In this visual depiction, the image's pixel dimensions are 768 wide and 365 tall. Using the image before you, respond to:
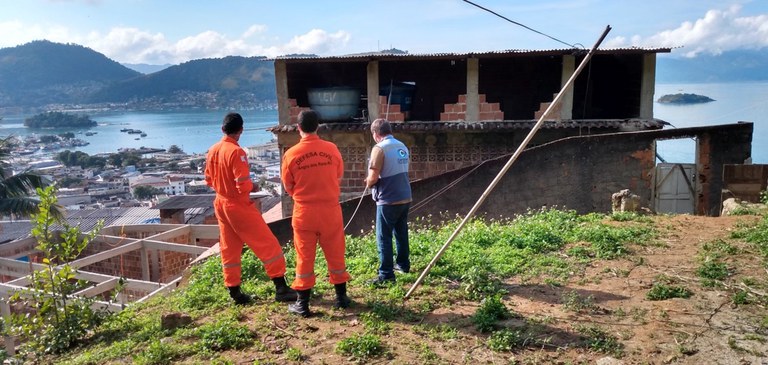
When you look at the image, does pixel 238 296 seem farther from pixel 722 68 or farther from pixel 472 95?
pixel 722 68

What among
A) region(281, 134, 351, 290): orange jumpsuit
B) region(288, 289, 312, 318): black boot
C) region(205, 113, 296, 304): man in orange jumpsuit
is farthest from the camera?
region(205, 113, 296, 304): man in orange jumpsuit

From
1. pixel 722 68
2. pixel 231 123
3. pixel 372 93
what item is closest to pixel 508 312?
pixel 231 123

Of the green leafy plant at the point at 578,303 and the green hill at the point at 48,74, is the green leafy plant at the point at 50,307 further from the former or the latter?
the green hill at the point at 48,74

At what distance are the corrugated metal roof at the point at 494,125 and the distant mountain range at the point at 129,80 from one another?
166ft

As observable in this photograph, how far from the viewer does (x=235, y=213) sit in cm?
497

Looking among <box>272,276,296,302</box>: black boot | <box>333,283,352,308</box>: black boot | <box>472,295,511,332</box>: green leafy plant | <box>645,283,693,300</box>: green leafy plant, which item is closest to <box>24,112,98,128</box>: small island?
<box>272,276,296,302</box>: black boot

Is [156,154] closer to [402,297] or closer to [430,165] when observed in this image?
[430,165]

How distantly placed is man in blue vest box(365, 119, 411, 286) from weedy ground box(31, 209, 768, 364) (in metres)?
0.39

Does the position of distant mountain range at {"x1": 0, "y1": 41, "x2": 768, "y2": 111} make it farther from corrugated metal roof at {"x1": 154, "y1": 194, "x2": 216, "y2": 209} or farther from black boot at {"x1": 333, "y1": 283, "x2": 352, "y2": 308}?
black boot at {"x1": 333, "y1": 283, "x2": 352, "y2": 308}

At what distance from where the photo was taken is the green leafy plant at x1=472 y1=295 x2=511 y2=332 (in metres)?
4.43

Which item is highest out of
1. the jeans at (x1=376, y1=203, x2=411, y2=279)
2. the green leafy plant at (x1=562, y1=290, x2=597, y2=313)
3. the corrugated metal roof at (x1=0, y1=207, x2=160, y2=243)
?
the jeans at (x1=376, y1=203, x2=411, y2=279)

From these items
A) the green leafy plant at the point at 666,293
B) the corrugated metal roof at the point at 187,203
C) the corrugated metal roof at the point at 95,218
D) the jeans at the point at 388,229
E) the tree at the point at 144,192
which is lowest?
the tree at the point at 144,192

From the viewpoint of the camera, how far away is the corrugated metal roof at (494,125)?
513 inches

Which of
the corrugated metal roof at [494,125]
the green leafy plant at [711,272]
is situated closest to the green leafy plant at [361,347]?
the green leafy plant at [711,272]
